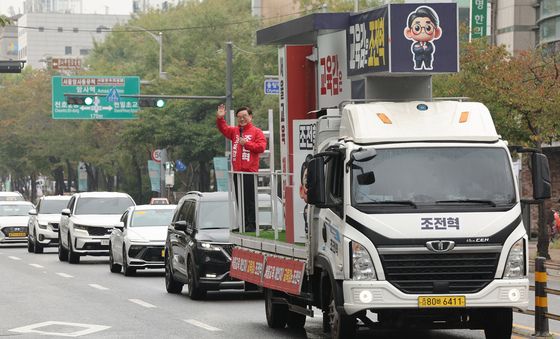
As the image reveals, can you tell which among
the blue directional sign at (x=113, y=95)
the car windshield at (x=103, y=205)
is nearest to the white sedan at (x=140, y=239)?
the car windshield at (x=103, y=205)

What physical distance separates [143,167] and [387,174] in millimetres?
79762

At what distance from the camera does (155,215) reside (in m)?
30.6

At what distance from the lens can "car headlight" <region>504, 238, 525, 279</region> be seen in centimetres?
1336

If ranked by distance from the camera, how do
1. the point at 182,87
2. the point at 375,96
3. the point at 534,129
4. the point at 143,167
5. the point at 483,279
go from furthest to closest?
1. the point at 143,167
2. the point at 182,87
3. the point at 534,129
4. the point at 375,96
5. the point at 483,279

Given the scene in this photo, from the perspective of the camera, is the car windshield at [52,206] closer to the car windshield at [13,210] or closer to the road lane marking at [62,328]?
the car windshield at [13,210]

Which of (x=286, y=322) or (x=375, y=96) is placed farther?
(x=286, y=322)

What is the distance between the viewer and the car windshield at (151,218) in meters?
30.0

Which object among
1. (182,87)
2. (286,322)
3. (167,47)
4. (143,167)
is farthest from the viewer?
(143,167)

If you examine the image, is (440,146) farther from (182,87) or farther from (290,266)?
(182,87)

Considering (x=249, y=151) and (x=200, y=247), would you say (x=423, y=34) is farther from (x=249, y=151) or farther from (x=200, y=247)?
(x=200, y=247)

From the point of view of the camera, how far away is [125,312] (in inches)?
779

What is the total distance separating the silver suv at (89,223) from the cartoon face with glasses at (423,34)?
2044 centimetres

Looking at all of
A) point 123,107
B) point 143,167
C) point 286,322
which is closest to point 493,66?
point 286,322

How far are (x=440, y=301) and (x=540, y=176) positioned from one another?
5.11 feet
